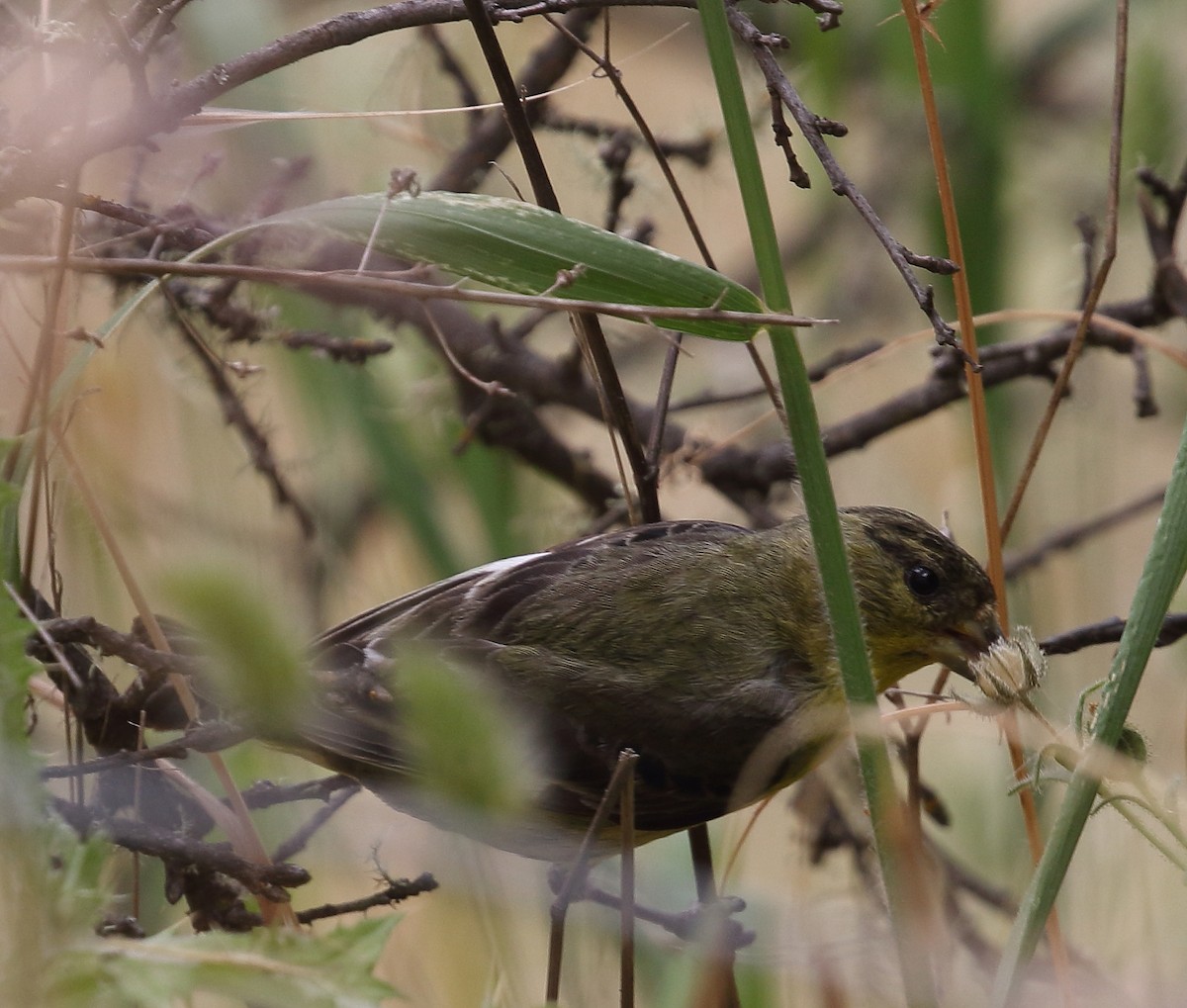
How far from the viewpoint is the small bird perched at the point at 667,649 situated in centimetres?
190

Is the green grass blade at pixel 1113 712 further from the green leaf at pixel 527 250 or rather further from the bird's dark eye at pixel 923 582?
the bird's dark eye at pixel 923 582

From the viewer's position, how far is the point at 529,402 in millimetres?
2598

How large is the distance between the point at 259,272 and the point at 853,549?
4.45ft

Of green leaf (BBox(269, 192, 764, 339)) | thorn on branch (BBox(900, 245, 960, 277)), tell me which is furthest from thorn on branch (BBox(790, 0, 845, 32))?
green leaf (BBox(269, 192, 764, 339))

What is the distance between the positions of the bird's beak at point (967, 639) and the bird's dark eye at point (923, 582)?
6 centimetres

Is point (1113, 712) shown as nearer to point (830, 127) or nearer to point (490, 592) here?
point (830, 127)

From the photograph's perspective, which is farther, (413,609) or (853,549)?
(853,549)

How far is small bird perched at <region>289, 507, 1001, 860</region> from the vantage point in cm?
190

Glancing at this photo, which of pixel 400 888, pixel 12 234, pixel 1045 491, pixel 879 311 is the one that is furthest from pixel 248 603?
pixel 879 311

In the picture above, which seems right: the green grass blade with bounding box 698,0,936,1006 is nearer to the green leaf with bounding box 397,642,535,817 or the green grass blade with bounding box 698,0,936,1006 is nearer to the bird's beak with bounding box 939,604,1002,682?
the green leaf with bounding box 397,642,535,817

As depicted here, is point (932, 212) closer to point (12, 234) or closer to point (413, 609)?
point (413, 609)

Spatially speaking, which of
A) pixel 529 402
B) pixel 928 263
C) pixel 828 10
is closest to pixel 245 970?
pixel 928 263

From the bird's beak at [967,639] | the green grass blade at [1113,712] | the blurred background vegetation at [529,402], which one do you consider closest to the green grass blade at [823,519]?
the green grass blade at [1113,712]

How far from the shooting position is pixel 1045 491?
9.14 feet
